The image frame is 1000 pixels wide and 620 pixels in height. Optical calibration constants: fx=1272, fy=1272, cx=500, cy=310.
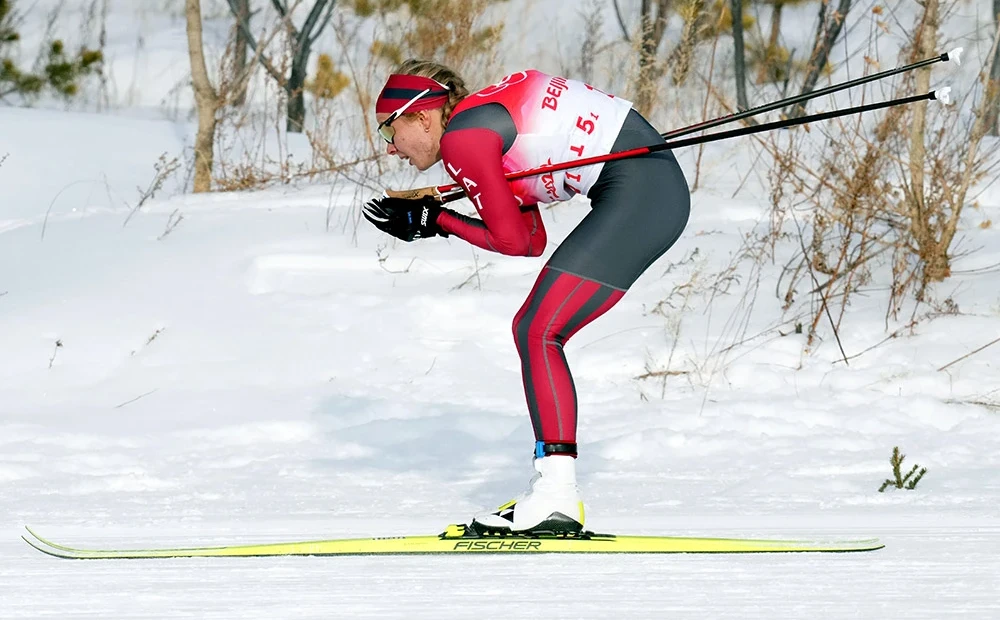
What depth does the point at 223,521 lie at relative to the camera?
13.5ft

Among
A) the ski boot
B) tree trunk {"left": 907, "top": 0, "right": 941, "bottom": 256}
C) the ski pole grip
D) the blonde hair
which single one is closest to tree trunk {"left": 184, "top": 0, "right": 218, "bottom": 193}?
tree trunk {"left": 907, "top": 0, "right": 941, "bottom": 256}

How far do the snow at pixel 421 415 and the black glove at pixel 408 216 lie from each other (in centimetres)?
92

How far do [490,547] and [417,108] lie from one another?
1234mm

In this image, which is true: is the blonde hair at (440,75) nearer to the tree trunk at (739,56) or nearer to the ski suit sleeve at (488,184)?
the ski suit sleeve at (488,184)

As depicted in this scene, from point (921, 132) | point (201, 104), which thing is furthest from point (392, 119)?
point (201, 104)

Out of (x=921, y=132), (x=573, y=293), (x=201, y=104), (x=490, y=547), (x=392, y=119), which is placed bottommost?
(x=490, y=547)

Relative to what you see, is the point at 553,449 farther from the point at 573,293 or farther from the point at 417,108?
the point at 417,108

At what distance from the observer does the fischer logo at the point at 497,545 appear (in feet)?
11.5

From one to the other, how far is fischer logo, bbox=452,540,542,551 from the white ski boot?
0.05 metres

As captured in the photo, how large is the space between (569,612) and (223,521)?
1701 mm

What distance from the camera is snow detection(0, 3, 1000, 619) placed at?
122 inches

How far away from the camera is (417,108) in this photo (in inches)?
139

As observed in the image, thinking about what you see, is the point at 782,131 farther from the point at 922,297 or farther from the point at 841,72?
the point at 841,72

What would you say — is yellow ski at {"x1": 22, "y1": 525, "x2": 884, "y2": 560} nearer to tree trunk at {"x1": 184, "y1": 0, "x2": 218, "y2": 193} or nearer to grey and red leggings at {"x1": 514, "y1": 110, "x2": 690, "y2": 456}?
grey and red leggings at {"x1": 514, "y1": 110, "x2": 690, "y2": 456}
